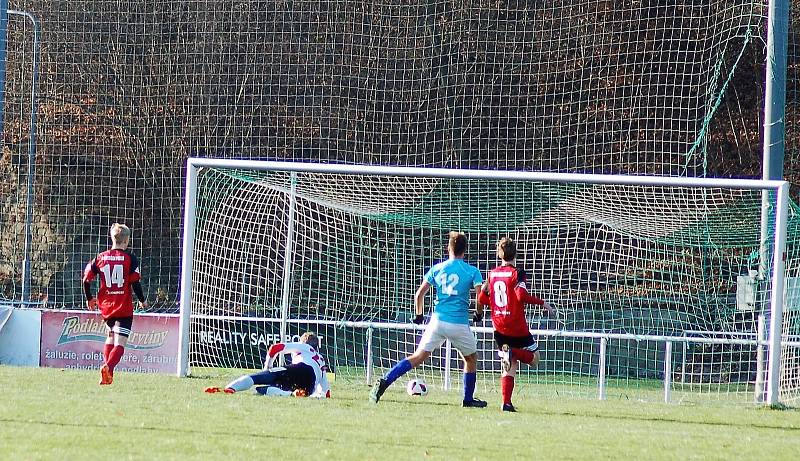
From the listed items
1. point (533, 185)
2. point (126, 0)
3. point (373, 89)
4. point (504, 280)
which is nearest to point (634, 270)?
point (533, 185)

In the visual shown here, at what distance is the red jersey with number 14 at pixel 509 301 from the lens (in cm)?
1169

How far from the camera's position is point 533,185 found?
15891mm

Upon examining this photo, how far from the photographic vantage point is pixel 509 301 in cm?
1170

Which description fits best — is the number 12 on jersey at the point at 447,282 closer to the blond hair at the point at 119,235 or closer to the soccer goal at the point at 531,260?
the soccer goal at the point at 531,260

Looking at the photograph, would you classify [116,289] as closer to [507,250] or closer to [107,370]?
[107,370]

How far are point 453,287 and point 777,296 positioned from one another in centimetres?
371

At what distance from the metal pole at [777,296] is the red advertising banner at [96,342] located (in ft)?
29.6

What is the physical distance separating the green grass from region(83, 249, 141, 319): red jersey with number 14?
802 millimetres

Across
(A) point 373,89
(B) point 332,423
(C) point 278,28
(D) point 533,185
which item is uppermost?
(C) point 278,28

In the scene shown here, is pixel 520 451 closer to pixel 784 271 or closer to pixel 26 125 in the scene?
pixel 784 271

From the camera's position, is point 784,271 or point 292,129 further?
point 292,129

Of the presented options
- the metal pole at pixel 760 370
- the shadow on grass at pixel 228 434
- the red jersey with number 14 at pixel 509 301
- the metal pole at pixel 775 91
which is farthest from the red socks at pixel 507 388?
the metal pole at pixel 775 91

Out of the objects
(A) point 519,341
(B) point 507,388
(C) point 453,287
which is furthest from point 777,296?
(C) point 453,287

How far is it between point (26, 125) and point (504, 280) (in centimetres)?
2040
